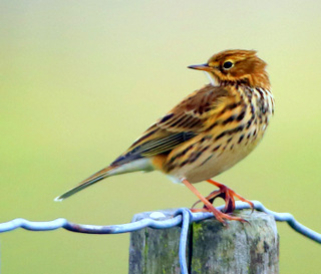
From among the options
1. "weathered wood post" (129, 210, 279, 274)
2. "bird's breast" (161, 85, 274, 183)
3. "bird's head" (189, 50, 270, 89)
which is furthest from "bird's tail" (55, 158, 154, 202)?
"weathered wood post" (129, 210, 279, 274)

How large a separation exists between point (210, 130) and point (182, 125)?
192 mm

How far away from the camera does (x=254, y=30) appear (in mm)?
16828

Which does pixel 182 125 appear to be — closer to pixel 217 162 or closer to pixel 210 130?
pixel 210 130

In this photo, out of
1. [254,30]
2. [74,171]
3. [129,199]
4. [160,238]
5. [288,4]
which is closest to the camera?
[160,238]

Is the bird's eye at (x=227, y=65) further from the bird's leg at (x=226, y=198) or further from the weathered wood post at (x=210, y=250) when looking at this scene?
the weathered wood post at (x=210, y=250)

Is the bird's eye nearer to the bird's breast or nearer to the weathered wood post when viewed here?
the bird's breast

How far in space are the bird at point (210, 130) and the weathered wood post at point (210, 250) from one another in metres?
1.31

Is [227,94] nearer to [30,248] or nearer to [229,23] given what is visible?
[30,248]

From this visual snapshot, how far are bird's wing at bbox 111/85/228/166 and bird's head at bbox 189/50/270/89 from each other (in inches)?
5.4

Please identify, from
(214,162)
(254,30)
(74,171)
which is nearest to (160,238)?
(214,162)

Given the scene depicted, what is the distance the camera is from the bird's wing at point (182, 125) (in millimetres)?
5766

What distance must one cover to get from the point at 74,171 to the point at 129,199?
5.26 ft

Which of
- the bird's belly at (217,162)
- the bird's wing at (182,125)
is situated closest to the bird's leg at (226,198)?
the bird's belly at (217,162)

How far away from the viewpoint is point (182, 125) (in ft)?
19.0
